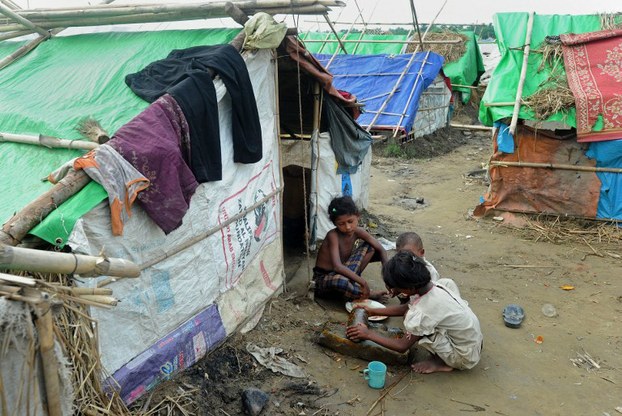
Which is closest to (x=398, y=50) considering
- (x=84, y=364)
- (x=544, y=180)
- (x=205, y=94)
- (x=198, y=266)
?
(x=544, y=180)

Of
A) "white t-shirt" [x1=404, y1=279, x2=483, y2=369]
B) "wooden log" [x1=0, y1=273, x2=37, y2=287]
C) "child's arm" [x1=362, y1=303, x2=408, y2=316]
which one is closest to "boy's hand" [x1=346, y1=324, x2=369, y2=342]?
"child's arm" [x1=362, y1=303, x2=408, y2=316]

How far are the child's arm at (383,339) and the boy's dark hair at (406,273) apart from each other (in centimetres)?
45

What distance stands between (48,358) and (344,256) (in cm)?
388

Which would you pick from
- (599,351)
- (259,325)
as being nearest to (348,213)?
(259,325)

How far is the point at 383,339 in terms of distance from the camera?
4.01 meters

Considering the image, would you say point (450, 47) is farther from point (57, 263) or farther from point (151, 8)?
point (57, 263)

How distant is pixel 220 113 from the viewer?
4.04 meters

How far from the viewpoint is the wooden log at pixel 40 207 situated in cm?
261

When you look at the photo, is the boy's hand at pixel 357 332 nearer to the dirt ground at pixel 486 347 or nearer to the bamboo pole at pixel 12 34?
the dirt ground at pixel 486 347

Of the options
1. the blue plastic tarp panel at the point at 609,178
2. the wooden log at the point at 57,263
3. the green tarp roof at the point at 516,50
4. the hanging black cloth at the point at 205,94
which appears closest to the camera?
the wooden log at the point at 57,263

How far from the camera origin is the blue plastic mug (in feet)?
12.5

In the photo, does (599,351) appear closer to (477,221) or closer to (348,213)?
(348,213)

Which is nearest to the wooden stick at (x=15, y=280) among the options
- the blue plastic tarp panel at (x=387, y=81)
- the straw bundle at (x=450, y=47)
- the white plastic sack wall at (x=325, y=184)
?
the white plastic sack wall at (x=325, y=184)

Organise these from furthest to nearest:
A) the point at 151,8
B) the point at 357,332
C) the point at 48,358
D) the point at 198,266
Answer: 1. the point at 151,8
2. the point at 357,332
3. the point at 198,266
4. the point at 48,358
